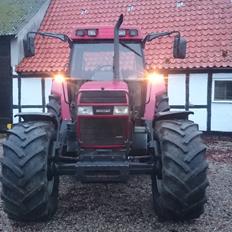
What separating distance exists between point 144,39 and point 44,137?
230 centimetres

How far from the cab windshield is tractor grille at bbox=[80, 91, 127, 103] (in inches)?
34.9

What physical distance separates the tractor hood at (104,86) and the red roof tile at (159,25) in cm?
644

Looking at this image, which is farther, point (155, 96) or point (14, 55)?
point (14, 55)

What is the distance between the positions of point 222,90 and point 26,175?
9089mm

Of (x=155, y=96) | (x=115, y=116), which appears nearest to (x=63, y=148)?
(x=115, y=116)

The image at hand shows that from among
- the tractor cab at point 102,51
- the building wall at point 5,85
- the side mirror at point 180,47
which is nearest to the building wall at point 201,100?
the building wall at point 5,85

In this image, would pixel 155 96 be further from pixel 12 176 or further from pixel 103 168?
pixel 12 176

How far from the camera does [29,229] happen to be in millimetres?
4801

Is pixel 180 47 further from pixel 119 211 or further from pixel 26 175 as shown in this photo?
pixel 26 175

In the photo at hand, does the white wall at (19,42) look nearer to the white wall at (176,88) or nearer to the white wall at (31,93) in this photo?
the white wall at (31,93)

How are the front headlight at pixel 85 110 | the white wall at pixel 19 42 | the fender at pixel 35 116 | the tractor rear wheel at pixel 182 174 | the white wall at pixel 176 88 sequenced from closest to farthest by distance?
the tractor rear wheel at pixel 182 174
the front headlight at pixel 85 110
the fender at pixel 35 116
the white wall at pixel 176 88
the white wall at pixel 19 42

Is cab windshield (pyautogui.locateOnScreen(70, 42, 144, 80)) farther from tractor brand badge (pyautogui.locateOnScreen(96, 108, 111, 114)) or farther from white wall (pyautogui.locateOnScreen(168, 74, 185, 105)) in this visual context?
white wall (pyautogui.locateOnScreen(168, 74, 185, 105))

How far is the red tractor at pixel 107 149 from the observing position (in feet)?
15.2

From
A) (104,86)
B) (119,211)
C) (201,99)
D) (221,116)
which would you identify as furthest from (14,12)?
(119,211)
